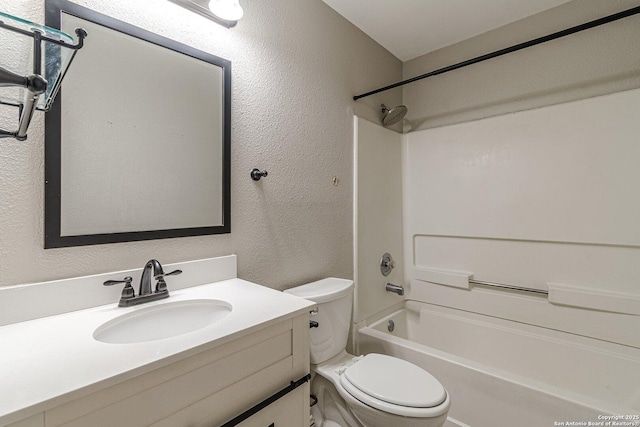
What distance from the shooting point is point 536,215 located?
1.81m

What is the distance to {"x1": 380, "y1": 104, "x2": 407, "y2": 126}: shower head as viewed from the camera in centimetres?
199

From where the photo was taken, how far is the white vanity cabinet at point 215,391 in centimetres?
54

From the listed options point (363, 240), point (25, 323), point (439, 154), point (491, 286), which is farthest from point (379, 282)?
point (25, 323)

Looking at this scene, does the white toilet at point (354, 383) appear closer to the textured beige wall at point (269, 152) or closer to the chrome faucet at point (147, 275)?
the textured beige wall at point (269, 152)

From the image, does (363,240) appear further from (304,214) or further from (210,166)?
(210,166)

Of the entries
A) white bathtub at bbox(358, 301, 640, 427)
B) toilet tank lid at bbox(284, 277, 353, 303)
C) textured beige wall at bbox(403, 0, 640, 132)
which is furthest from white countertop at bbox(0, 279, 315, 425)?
textured beige wall at bbox(403, 0, 640, 132)

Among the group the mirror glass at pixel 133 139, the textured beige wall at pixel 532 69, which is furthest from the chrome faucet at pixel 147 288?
the textured beige wall at pixel 532 69

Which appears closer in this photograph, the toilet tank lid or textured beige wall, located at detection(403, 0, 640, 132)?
the toilet tank lid

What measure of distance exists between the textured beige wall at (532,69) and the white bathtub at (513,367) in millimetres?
1500

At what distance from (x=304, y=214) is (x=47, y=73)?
3.68ft

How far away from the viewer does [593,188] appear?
1638 mm

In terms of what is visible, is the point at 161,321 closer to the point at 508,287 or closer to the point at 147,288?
the point at 147,288

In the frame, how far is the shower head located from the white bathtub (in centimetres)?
147

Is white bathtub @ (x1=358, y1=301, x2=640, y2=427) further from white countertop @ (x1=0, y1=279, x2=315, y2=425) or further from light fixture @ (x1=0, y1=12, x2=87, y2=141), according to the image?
light fixture @ (x1=0, y1=12, x2=87, y2=141)
